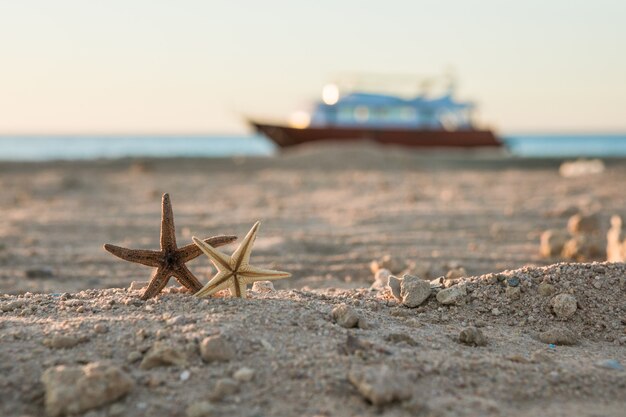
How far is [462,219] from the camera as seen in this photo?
797 centimetres

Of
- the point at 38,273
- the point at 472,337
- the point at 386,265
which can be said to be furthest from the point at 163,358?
the point at 38,273

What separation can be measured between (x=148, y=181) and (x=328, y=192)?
13.5ft

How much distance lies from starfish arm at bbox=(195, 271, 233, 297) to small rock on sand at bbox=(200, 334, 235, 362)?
54 cm

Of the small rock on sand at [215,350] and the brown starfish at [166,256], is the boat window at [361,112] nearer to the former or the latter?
the brown starfish at [166,256]

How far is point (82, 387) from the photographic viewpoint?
97.5 inches

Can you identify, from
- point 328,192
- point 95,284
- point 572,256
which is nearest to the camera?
point 95,284

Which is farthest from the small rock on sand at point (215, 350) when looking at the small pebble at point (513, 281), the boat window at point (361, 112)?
the boat window at point (361, 112)

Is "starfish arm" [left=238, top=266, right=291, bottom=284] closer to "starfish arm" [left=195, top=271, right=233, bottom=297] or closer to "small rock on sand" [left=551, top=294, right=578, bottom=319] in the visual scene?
"starfish arm" [left=195, top=271, right=233, bottom=297]

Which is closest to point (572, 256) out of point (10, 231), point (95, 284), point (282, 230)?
point (282, 230)

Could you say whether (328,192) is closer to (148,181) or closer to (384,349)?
(148,181)

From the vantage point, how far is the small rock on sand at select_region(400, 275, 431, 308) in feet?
11.7

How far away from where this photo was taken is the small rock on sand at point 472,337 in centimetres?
312

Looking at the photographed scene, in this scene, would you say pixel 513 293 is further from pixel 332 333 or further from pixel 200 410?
pixel 200 410

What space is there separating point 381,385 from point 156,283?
1302mm
